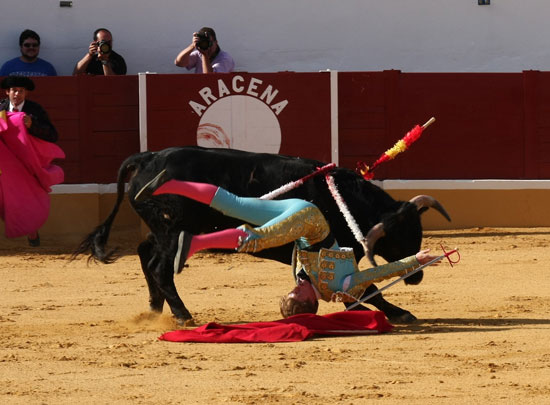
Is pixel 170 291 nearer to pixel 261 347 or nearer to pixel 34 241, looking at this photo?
pixel 261 347

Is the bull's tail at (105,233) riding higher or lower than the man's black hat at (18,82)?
lower

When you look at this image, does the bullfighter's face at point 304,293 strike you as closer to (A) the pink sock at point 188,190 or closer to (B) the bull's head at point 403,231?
(B) the bull's head at point 403,231

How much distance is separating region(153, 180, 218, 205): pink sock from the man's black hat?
3747 millimetres

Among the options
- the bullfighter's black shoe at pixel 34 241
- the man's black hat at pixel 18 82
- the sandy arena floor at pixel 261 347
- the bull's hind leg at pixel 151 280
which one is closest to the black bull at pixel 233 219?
the bull's hind leg at pixel 151 280

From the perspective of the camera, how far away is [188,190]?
16.2 ft

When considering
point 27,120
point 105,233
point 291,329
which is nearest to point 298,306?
point 291,329

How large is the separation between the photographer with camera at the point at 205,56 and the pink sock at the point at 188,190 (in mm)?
4558

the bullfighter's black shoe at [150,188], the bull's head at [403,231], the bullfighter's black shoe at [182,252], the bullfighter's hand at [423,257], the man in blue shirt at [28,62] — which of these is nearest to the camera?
the bullfighter's black shoe at [182,252]

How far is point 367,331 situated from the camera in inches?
205

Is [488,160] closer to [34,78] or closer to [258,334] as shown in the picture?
[34,78]

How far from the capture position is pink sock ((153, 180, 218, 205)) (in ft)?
16.1

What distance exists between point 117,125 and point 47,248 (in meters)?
1.22

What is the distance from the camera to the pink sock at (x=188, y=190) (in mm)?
4898

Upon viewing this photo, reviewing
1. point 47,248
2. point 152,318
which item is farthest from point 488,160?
point 152,318
